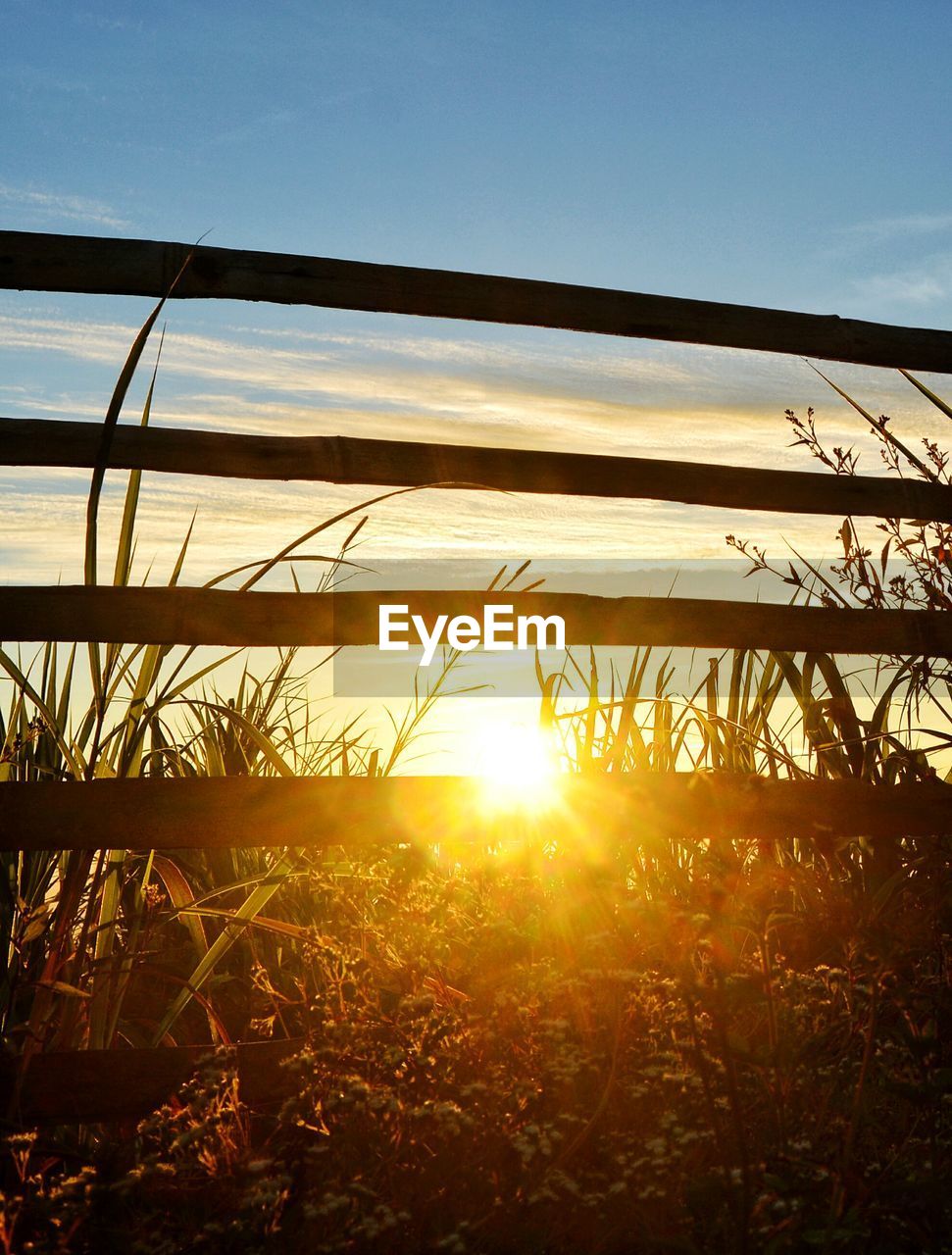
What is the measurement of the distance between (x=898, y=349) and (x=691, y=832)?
Result: 1.69 meters

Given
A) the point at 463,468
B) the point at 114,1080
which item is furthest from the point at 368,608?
the point at 114,1080

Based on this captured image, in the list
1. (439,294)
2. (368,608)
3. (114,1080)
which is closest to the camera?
(114,1080)

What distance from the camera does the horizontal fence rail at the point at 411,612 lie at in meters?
2.32

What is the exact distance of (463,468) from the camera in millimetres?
2643

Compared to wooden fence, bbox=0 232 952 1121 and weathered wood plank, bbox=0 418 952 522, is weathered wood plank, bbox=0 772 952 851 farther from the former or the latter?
weathered wood plank, bbox=0 418 952 522

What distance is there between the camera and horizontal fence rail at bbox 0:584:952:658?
7.63 feet

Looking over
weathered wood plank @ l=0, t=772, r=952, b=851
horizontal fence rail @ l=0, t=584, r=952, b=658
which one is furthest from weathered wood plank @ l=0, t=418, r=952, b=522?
weathered wood plank @ l=0, t=772, r=952, b=851

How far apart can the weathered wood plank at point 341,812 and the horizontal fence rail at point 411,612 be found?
1.08ft

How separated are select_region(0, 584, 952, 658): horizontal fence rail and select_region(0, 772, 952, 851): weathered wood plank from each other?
13.0 inches

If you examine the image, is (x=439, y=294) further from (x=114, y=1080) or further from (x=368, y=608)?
(x=114, y=1080)

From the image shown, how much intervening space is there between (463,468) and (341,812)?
0.89 metres

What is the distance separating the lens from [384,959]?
2162mm

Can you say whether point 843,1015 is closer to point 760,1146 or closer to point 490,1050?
point 760,1146

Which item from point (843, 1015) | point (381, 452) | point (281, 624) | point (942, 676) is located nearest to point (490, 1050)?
point (843, 1015)
